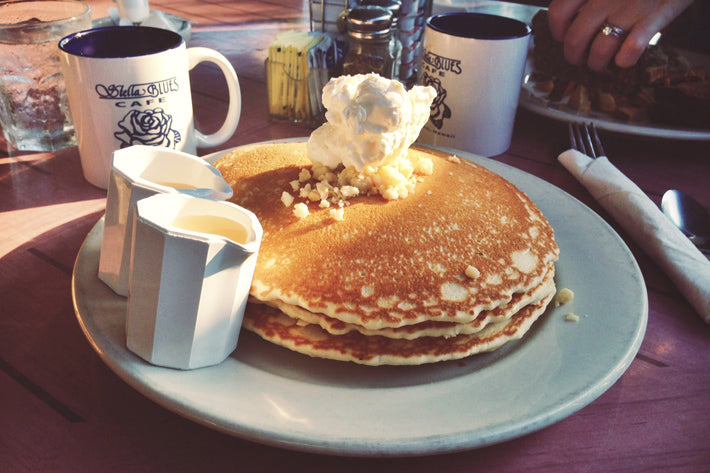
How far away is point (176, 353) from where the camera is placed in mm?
620

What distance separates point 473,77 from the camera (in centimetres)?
122

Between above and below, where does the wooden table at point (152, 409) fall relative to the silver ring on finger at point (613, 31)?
below

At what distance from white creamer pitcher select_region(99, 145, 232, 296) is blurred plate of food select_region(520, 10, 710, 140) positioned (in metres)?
0.94

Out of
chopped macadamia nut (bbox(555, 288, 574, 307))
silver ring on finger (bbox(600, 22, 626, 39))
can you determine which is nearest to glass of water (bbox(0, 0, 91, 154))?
chopped macadamia nut (bbox(555, 288, 574, 307))

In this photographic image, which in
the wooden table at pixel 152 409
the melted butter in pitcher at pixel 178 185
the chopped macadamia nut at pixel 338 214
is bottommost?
A: the wooden table at pixel 152 409

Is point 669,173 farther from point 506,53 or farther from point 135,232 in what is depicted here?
point 135,232

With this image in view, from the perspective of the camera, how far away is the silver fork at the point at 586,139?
1244mm

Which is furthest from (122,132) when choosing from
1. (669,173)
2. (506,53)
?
(669,173)

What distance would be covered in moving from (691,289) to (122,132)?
102 cm

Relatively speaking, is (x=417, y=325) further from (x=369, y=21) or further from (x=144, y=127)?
(x=369, y=21)

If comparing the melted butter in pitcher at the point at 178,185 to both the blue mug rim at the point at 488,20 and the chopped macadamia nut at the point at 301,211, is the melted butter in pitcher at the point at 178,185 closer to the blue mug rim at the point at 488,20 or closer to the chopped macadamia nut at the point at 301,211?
the chopped macadamia nut at the point at 301,211

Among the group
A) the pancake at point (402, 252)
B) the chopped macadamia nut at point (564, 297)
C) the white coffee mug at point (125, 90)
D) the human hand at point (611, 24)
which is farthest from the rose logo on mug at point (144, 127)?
the human hand at point (611, 24)

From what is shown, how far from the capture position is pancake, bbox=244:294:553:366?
69 cm

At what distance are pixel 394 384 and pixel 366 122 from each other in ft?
1.25
